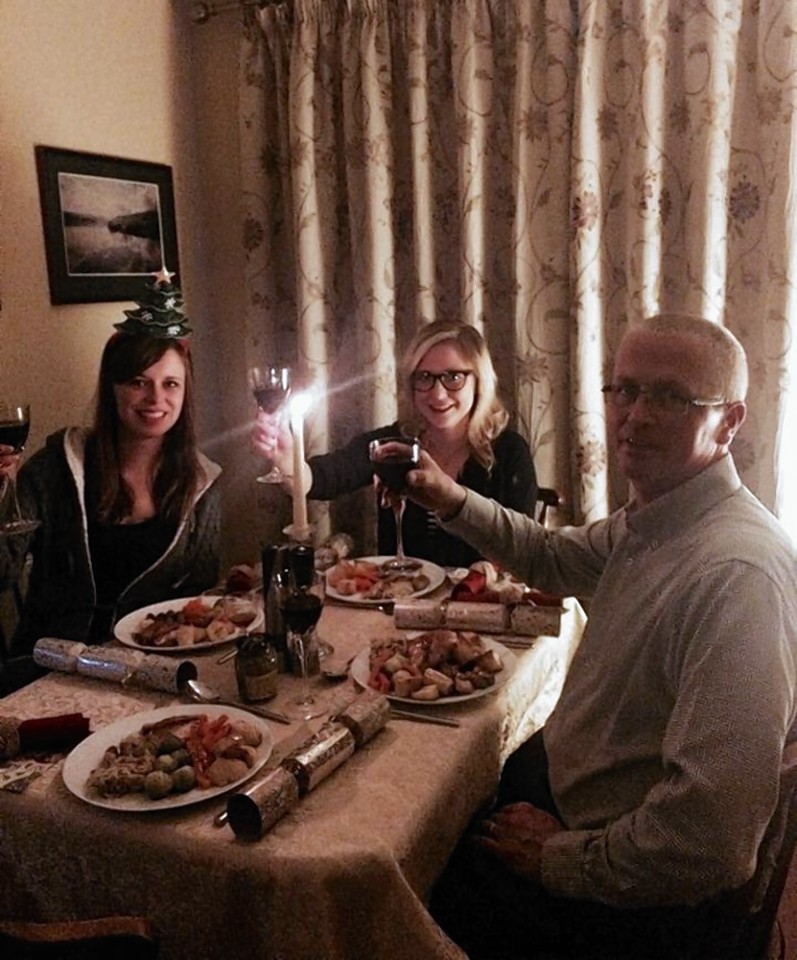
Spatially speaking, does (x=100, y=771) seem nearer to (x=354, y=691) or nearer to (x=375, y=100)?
(x=354, y=691)

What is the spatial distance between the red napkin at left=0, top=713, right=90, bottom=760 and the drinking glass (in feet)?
1.02

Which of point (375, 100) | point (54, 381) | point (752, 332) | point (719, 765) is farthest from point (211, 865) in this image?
→ point (375, 100)

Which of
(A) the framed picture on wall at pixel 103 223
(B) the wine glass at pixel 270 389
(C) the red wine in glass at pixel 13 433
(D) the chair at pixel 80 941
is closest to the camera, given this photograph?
(D) the chair at pixel 80 941

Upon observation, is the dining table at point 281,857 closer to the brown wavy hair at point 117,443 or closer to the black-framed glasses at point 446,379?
the brown wavy hair at point 117,443

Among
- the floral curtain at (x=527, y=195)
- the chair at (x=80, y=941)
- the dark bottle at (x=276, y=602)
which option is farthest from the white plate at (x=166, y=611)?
the floral curtain at (x=527, y=195)

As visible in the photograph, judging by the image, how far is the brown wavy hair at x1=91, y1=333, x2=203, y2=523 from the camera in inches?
82.3

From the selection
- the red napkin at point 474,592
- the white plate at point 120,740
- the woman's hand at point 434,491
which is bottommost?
the white plate at point 120,740

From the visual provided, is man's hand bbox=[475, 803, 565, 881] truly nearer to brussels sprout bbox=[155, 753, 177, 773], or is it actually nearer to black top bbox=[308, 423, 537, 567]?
brussels sprout bbox=[155, 753, 177, 773]

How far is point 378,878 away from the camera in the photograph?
0.98m

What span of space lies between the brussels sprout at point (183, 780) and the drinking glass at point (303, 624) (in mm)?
239

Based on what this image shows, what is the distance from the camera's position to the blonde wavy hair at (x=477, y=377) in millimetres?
2299

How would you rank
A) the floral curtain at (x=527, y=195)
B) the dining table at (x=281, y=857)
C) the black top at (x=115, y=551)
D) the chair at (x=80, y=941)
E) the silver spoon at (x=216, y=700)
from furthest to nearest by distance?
the floral curtain at (x=527, y=195)
the black top at (x=115, y=551)
the silver spoon at (x=216, y=700)
the dining table at (x=281, y=857)
the chair at (x=80, y=941)

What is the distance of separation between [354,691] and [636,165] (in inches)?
66.3

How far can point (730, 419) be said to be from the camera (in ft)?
4.23
